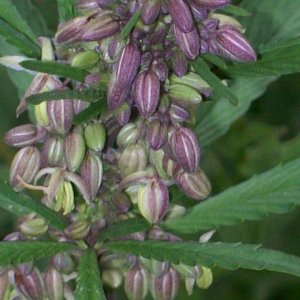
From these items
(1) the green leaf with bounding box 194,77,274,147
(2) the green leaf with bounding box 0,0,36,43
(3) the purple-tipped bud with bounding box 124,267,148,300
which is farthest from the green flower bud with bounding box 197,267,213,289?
(2) the green leaf with bounding box 0,0,36,43

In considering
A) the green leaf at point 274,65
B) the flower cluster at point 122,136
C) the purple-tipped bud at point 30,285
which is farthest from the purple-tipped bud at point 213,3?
the purple-tipped bud at point 30,285

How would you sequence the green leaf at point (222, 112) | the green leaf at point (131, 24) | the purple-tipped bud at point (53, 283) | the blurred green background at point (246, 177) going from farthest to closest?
the blurred green background at point (246, 177)
the green leaf at point (222, 112)
the purple-tipped bud at point (53, 283)
the green leaf at point (131, 24)

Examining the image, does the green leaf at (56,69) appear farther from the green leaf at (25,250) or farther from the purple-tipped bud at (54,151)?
the green leaf at (25,250)

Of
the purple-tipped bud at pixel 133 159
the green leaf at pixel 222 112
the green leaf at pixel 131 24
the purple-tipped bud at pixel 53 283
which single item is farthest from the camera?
the green leaf at pixel 222 112

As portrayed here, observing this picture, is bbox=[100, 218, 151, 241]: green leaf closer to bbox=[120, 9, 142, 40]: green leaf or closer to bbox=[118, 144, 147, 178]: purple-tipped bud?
bbox=[118, 144, 147, 178]: purple-tipped bud

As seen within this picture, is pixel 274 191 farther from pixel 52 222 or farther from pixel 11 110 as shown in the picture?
pixel 11 110

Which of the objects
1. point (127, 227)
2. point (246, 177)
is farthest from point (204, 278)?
point (246, 177)
